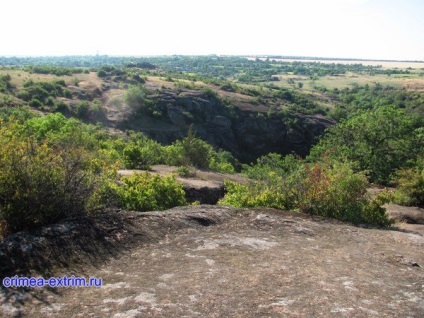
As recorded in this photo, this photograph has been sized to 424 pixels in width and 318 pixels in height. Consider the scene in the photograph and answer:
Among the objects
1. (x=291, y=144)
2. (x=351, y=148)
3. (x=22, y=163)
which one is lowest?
(x=291, y=144)

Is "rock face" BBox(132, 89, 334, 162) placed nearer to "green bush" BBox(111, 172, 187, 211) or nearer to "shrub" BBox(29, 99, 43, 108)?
"shrub" BBox(29, 99, 43, 108)

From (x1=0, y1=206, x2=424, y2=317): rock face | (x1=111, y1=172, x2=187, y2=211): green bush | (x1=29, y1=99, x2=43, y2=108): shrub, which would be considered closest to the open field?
(x1=29, y1=99, x2=43, y2=108): shrub

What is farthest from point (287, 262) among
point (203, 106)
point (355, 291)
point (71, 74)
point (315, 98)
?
point (315, 98)

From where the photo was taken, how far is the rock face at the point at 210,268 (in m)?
4.84

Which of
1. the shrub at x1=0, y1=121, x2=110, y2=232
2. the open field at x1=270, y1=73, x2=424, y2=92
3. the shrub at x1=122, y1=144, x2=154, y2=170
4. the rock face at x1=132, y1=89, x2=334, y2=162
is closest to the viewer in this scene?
the shrub at x1=0, y1=121, x2=110, y2=232

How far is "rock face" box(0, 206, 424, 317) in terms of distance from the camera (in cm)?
484

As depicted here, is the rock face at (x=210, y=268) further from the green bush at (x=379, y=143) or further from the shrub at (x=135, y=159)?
the green bush at (x=379, y=143)

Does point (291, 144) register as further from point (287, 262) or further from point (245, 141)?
point (287, 262)

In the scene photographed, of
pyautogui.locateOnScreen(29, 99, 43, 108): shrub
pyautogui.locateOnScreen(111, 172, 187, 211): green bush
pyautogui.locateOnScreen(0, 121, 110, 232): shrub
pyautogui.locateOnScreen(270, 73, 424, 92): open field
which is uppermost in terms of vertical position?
pyautogui.locateOnScreen(270, 73, 424, 92): open field

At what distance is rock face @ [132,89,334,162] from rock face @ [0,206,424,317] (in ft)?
177

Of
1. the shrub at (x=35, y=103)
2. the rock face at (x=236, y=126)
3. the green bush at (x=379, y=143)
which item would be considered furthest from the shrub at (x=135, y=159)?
the rock face at (x=236, y=126)

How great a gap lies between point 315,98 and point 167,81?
1586 inches

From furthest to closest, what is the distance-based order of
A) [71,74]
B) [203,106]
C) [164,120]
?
1. [71,74]
2. [203,106]
3. [164,120]

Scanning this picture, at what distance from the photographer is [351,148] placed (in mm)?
24953
